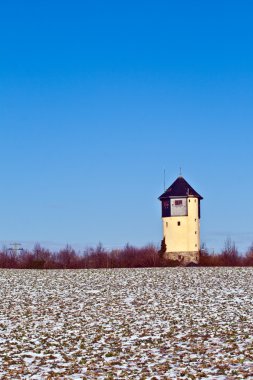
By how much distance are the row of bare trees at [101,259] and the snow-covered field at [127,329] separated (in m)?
26.9

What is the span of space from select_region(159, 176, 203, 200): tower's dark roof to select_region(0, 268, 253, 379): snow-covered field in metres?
40.5

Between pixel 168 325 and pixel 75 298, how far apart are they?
400 inches

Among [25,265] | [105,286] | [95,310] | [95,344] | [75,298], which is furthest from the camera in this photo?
[25,265]

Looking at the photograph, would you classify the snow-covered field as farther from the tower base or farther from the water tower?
the water tower

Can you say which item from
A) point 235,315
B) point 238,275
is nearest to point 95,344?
point 235,315

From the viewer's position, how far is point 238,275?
4850 cm

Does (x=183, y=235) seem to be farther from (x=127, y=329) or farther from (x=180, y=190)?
(x=127, y=329)

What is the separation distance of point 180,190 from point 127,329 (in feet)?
198

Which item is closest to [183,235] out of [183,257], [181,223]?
[181,223]

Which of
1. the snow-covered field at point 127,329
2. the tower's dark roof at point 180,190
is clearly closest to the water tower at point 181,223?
the tower's dark roof at point 180,190

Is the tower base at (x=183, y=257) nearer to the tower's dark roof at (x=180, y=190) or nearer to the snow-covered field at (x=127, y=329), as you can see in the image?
the tower's dark roof at (x=180, y=190)

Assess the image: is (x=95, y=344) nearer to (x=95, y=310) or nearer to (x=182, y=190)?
(x=95, y=310)

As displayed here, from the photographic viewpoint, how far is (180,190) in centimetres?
8425

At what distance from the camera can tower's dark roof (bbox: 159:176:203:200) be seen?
8344 cm
